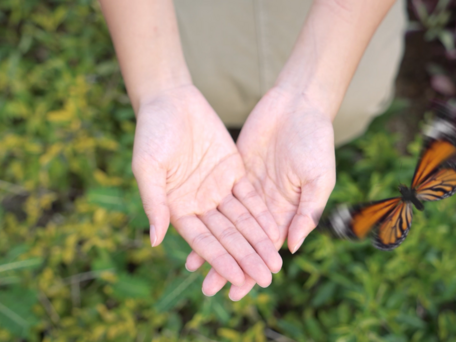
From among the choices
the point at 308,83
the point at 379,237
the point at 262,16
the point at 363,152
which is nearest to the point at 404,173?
the point at 363,152

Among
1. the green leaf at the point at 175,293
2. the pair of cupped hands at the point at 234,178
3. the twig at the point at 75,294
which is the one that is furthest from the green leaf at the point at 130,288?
the pair of cupped hands at the point at 234,178

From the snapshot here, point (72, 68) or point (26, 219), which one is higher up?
point (72, 68)

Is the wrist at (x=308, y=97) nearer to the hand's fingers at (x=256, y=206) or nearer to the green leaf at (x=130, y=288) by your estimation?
the hand's fingers at (x=256, y=206)

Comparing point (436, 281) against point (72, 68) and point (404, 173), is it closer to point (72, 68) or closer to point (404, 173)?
point (404, 173)

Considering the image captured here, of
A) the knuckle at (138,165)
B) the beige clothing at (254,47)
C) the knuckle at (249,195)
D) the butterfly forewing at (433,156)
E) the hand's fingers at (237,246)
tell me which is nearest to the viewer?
the butterfly forewing at (433,156)

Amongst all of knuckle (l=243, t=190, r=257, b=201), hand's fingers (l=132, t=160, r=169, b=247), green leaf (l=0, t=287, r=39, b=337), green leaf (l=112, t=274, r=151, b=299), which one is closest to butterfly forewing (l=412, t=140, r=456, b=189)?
knuckle (l=243, t=190, r=257, b=201)

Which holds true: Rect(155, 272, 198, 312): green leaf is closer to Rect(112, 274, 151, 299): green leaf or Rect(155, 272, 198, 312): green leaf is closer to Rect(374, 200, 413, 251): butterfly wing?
Rect(112, 274, 151, 299): green leaf
